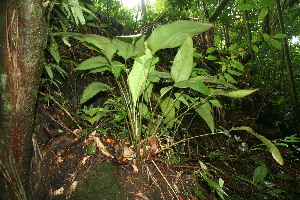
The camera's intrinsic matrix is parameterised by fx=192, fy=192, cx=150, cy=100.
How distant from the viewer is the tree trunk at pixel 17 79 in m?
0.73

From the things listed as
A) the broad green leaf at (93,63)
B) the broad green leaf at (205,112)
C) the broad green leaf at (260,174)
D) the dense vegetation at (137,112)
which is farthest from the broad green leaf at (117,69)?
the broad green leaf at (260,174)

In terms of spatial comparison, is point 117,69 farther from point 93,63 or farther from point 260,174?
point 260,174

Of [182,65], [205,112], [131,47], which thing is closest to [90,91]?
[131,47]

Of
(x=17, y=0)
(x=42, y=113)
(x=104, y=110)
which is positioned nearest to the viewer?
(x=17, y=0)

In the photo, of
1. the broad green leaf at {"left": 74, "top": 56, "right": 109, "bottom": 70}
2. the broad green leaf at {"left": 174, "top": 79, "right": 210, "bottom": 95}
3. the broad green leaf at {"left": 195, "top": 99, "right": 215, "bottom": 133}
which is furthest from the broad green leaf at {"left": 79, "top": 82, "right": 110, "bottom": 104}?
the broad green leaf at {"left": 195, "top": 99, "right": 215, "bottom": 133}

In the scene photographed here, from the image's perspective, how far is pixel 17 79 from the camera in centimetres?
76

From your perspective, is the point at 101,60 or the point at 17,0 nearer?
the point at 17,0

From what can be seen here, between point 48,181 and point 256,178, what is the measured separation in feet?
4.69

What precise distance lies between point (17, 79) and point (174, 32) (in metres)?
0.74

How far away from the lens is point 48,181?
1.03m

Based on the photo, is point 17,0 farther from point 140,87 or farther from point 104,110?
point 104,110

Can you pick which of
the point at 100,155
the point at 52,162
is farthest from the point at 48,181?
the point at 100,155

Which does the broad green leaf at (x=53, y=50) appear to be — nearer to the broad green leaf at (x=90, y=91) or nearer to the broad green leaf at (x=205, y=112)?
the broad green leaf at (x=90, y=91)

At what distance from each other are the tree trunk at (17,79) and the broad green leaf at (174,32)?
521 mm
